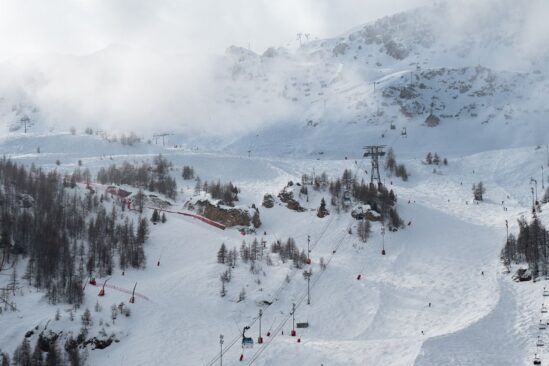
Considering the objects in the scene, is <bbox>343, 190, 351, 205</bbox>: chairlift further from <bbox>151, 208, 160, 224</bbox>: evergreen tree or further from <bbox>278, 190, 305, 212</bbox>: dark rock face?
<bbox>151, 208, 160, 224</bbox>: evergreen tree

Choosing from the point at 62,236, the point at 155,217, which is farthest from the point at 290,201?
the point at 62,236

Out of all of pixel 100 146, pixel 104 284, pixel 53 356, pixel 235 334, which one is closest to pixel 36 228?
pixel 104 284

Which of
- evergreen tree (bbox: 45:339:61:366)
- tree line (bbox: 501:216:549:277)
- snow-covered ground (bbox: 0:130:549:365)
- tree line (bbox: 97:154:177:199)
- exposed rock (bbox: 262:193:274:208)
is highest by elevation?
tree line (bbox: 97:154:177:199)

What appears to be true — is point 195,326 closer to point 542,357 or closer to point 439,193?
point 542,357

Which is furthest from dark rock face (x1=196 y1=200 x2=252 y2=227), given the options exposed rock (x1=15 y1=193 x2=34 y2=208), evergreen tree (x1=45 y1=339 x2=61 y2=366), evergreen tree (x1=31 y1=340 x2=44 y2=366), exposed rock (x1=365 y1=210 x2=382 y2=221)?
evergreen tree (x1=31 y1=340 x2=44 y2=366)

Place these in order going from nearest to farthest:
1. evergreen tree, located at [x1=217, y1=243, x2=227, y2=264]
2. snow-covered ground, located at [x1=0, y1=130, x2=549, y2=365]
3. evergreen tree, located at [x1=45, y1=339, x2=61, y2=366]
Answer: snow-covered ground, located at [x1=0, y1=130, x2=549, y2=365], evergreen tree, located at [x1=45, y1=339, x2=61, y2=366], evergreen tree, located at [x1=217, y1=243, x2=227, y2=264]

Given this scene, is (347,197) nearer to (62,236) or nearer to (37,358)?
(62,236)

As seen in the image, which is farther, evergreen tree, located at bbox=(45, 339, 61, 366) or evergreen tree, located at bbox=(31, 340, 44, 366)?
evergreen tree, located at bbox=(45, 339, 61, 366)
